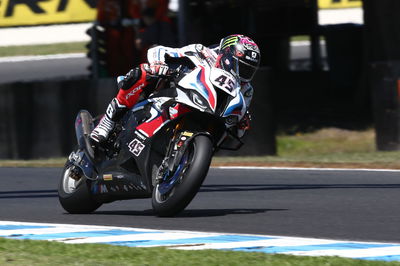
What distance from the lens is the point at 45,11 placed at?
26.0 meters

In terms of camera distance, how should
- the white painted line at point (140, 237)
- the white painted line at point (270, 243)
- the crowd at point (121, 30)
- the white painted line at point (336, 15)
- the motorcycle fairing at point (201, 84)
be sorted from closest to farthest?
the white painted line at point (270, 243), the white painted line at point (140, 237), the motorcycle fairing at point (201, 84), the crowd at point (121, 30), the white painted line at point (336, 15)

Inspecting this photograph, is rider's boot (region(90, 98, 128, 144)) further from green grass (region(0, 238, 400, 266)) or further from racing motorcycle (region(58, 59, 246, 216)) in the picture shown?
green grass (region(0, 238, 400, 266))

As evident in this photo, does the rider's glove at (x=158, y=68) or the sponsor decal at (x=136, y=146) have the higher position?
the rider's glove at (x=158, y=68)

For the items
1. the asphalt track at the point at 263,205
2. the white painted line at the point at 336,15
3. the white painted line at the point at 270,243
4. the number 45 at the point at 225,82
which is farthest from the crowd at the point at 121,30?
the white painted line at the point at 336,15

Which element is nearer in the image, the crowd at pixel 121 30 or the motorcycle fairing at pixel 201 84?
the motorcycle fairing at pixel 201 84

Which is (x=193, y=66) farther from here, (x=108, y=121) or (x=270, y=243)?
(x=270, y=243)

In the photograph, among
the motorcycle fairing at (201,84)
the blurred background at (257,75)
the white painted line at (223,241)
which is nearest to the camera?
the white painted line at (223,241)

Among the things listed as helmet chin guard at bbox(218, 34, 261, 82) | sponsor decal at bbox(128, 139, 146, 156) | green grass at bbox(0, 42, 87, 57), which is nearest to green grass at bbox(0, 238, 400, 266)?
sponsor decal at bbox(128, 139, 146, 156)

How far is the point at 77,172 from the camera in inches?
350

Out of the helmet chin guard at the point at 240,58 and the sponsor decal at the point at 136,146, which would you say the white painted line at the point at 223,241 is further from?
the helmet chin guard at the point at 240,58

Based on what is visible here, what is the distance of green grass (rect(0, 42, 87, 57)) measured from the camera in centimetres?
3152

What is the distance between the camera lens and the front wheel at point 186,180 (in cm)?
767

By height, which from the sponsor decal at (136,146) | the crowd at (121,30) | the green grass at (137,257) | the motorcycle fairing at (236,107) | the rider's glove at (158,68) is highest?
the rider's glove at (158,68)

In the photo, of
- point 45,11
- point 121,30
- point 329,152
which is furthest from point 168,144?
point 45,11
